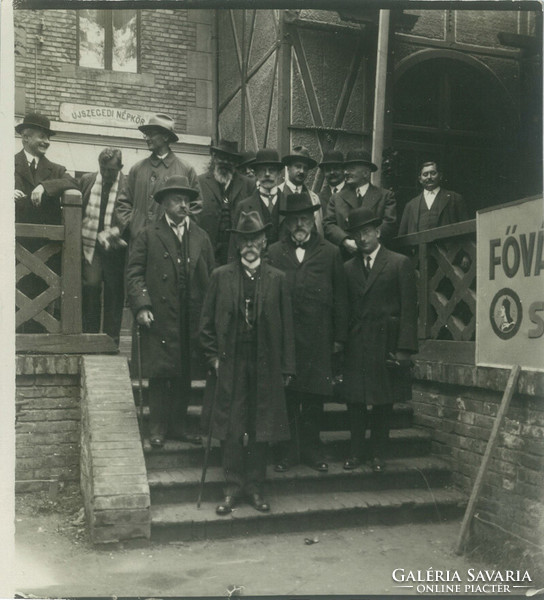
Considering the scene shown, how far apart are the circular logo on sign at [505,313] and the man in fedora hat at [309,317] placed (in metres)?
1.12

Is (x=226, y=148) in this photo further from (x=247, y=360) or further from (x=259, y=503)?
(x=259, y=503)

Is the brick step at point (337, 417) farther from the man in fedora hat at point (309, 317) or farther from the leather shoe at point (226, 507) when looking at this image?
the leather shoe at point (226, 507)

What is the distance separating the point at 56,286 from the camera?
5.83 m

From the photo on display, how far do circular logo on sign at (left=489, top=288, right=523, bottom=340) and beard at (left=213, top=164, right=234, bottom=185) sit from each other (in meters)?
2.82

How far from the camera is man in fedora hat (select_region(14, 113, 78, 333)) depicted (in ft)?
19.5

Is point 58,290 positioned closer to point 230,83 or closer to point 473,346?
point 473,346

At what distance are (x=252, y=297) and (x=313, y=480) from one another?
1461 millimetres

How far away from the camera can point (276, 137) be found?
8.80 m

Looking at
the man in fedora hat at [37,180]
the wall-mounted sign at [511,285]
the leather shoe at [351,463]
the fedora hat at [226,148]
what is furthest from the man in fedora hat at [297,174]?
the leather shoe at [351,463]

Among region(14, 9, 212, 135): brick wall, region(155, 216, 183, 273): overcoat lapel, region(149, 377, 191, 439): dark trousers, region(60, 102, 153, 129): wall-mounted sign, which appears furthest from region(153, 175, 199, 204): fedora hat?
region(14, 9, 212, 135): brick wall

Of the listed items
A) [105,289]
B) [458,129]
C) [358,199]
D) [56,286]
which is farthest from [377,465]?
[458,129]

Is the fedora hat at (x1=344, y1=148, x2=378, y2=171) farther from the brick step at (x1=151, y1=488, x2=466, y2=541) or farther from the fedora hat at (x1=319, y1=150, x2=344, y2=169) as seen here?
the brick step at (x1=151, y1=488, x2=466, y2=541)

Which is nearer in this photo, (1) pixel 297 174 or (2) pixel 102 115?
(1) pixel 297 174

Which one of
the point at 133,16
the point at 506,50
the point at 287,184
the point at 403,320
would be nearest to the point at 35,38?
the point at 133,16
